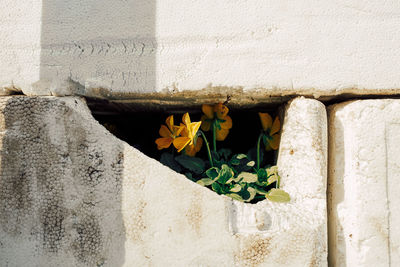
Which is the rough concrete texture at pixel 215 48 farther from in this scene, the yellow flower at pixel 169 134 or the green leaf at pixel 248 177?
the green leaf at pixel 248 177

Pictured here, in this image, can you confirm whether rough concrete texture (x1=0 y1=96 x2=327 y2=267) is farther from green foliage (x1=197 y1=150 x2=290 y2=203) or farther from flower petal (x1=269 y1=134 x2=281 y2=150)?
flower petal (x1=269 y1=134 x2=281 y2=150)

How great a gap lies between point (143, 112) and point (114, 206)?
482 millimetres

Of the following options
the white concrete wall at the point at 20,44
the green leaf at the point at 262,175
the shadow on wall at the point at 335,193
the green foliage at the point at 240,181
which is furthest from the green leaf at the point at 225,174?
the white concrete wall at the point at 20,44

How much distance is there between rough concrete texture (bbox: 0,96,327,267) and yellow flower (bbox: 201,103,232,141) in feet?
1.09

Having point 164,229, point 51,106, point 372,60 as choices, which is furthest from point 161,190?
point 372,60

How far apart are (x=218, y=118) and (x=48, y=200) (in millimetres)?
657

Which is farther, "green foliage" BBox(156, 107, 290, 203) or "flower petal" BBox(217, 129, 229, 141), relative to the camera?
"flower petal" BBox(217, 129, 229, 141)

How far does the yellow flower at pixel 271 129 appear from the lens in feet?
4.22

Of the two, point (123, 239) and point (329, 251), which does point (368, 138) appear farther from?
point (123, 239)

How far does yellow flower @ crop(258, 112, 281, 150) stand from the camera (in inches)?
50.6

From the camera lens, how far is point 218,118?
1298 millimetres

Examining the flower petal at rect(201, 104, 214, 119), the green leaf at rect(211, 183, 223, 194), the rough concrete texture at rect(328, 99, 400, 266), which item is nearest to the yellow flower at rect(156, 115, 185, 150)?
the flower petal at rect(201, 104, 214, 119)

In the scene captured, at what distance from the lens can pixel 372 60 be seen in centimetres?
111

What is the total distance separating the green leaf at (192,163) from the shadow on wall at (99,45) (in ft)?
1.07
